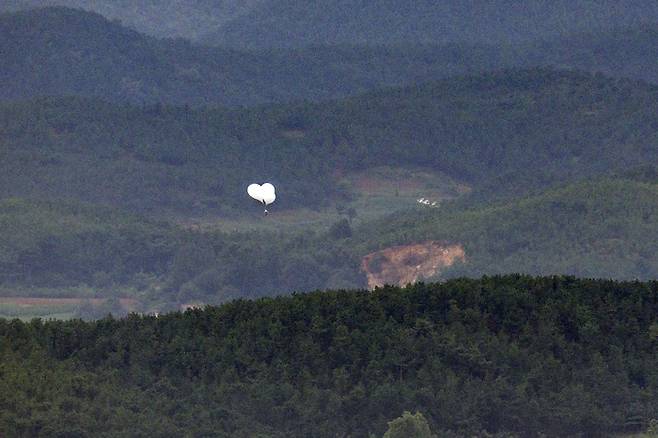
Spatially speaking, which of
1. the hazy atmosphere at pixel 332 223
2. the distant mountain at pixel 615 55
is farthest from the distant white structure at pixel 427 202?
the distant mountain at pixel 615 55

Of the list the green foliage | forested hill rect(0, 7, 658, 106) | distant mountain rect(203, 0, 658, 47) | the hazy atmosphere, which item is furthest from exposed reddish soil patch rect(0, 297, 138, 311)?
distant mountain rect(203, 0, 658, 47)

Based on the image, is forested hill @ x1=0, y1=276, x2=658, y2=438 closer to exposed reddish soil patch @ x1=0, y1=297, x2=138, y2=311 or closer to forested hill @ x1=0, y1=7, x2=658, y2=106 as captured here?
exposed reddish soil patch @ x1=0, y1=297, x2=138, y2=311

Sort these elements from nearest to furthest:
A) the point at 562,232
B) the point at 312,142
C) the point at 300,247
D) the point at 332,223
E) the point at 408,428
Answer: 1. the point at 408,428
2. the point at 562,232
3. the point at 300,247
4. the point at 332,223
5. the point at 312,142

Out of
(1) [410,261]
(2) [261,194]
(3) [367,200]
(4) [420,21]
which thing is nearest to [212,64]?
(4) [420,21]

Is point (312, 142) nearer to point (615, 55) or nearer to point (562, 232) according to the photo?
point (562, 232)

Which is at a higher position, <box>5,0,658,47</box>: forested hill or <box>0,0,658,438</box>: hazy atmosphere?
<box>5,0,658,47</box>: forested hill
